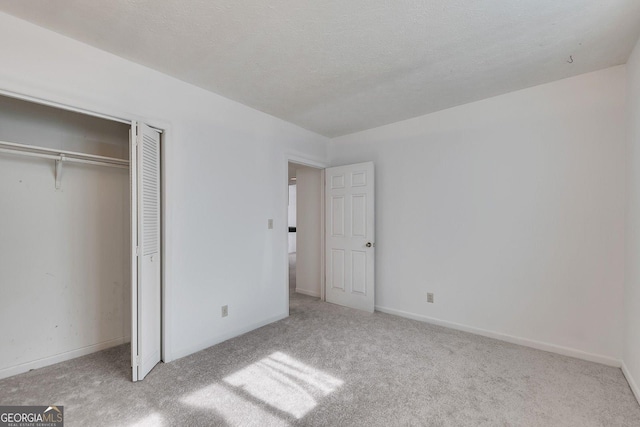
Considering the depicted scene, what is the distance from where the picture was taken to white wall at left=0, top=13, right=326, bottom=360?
1.87 meters

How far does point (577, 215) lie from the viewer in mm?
2455

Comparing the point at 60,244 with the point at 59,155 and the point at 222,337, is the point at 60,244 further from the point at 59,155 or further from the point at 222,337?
the point at 222,337

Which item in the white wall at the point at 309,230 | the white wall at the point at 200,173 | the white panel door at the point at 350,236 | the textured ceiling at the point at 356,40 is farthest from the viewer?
the white wall at the point at 309,230

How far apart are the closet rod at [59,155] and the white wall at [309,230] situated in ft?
8.31

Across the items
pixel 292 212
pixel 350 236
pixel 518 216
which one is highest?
pixel 292 212

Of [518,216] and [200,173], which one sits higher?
[200,173]

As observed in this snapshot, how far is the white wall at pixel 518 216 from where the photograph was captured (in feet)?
7.72

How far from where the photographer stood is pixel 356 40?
1.93m

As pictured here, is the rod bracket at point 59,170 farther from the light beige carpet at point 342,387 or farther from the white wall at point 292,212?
the white wall at point 292,212

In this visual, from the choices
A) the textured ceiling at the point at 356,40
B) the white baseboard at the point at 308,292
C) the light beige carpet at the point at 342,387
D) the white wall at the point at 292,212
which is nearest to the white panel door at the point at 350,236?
the white baseboard at the point at 308,292

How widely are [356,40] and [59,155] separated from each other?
102 inches

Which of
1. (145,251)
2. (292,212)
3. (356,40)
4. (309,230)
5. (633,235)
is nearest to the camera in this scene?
(356,40)

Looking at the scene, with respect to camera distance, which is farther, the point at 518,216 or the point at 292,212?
the point at 292,212

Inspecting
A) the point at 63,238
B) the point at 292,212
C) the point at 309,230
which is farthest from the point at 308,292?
the point at 292,212
